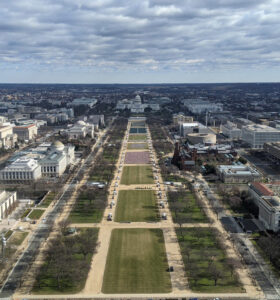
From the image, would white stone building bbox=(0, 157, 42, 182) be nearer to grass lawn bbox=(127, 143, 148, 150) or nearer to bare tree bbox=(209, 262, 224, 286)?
grass lawn bbox=(127, 143, 148, 150)

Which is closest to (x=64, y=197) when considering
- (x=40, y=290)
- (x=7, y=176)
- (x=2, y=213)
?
(x=2, y=213)

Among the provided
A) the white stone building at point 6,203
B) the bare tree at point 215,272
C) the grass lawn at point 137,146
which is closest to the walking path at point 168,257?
the bare tree at point 215,272

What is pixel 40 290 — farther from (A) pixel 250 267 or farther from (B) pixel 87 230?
(A) pixel 250 267

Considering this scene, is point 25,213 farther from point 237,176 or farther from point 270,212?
point 237,176

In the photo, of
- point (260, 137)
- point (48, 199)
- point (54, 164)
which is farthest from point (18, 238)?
point (260, 137)

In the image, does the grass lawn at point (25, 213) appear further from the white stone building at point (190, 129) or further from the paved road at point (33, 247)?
the white stone building at point (190, 129)

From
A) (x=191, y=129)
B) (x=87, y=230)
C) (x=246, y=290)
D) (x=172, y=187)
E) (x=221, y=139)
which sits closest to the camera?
(x=246, y=290)

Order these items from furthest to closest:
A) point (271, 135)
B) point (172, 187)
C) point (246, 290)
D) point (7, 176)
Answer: point (271, 135), point (7, 176), point (172, 187), point (246, 290)
